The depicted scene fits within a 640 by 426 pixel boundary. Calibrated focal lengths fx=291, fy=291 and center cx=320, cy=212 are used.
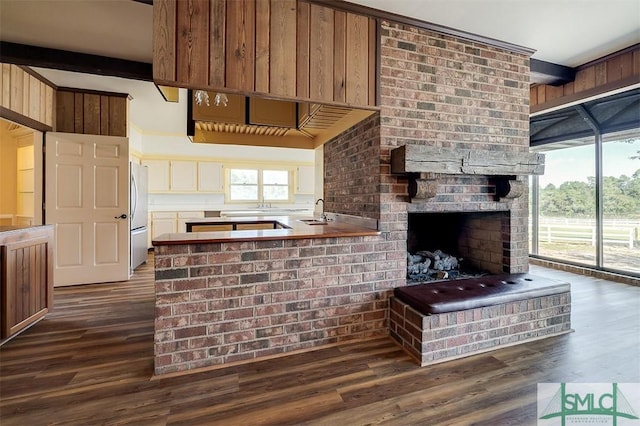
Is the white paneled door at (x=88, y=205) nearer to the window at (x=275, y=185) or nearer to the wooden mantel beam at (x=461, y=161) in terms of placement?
the window at (x=275, y=185)

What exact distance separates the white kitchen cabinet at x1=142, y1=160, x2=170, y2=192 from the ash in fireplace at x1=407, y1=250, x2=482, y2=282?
5523 mm

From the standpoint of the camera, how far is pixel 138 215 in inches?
182

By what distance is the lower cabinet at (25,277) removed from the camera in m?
2.33

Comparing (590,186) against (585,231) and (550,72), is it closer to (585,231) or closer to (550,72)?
(585,231)

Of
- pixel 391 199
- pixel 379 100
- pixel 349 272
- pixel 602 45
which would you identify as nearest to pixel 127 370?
pixel 349 272

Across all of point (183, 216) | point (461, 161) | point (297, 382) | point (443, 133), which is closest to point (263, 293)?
point (297, 382)

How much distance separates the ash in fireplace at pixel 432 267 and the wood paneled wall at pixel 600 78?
7.96ft

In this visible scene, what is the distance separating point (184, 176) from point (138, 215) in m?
2.03

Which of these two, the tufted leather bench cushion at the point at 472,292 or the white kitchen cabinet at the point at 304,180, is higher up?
the white kitchen cabinet at the point at 304,180

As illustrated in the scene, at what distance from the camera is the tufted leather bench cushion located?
2.08m

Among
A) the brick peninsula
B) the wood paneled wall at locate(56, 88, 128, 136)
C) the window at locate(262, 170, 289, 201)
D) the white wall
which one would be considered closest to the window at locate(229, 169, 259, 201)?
the window at locate(262, 170, 289, 201)

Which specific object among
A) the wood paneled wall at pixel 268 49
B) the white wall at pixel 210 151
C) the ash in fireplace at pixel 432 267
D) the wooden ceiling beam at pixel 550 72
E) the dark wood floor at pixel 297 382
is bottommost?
the dark wood floor at pixel 297 382

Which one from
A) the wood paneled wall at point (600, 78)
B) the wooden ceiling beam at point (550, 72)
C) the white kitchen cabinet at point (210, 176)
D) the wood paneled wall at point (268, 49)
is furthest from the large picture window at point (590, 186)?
the white kitchen cabinet at point (210, 176)

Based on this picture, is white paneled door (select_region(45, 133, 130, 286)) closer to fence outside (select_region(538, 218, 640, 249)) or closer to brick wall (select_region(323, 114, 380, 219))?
brick wall (select_region(323, 114, 380, 219))
